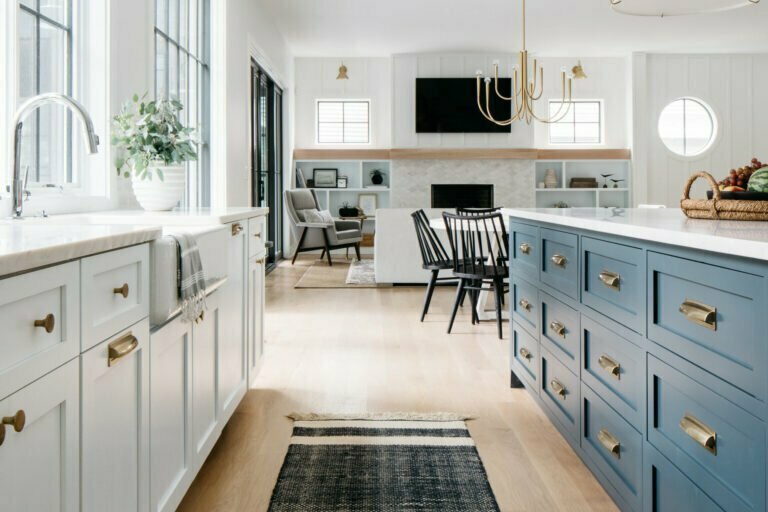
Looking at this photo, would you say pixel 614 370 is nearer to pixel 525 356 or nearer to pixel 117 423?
pixel 525 356

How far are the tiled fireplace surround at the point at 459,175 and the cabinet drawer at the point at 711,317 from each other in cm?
816

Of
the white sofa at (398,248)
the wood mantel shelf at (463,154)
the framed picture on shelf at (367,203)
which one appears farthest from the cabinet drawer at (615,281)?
the framed picture on shelf at (367,203)

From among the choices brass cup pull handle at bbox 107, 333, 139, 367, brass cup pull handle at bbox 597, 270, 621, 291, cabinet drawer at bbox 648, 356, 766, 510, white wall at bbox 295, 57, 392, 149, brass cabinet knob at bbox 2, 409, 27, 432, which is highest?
white wall at bbox 295, 57, 392, 149

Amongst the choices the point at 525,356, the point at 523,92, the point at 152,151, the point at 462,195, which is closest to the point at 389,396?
the point at 525,356

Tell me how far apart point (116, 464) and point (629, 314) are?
3.98ft

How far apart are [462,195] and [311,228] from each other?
2.55 meters

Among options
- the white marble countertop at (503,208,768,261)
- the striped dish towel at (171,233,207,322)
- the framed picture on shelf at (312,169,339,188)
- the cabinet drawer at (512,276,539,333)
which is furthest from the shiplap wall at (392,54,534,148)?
the striped dish towel at (171,233,207,322)

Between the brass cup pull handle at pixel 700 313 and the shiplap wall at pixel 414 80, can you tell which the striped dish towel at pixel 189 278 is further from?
the shiplap wall at pixel 414 80

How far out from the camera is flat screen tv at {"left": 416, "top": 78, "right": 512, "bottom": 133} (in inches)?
372

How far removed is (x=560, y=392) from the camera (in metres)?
2.31

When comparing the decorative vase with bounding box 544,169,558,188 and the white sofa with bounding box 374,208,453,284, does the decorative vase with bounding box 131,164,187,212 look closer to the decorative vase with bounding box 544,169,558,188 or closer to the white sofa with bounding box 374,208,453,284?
the white sofa with bounding box 374,208,453,284

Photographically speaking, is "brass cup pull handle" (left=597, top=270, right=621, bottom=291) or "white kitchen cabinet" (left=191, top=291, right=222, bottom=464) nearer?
"brass cup pull handle" (left=597, top=270, right=621, bottom=291)

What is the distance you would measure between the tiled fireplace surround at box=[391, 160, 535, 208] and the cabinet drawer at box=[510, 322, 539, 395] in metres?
6.63

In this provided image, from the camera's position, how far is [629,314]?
5.48 feet
